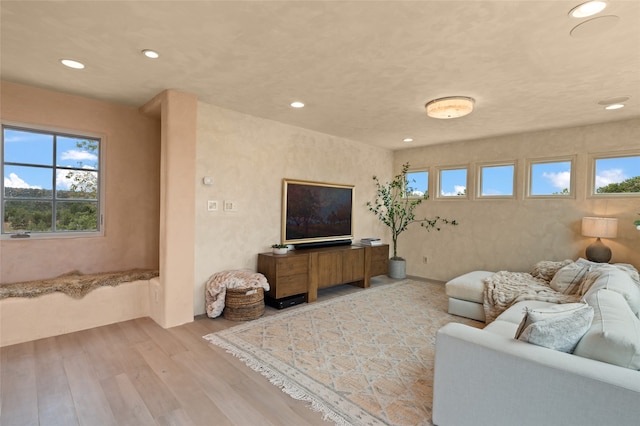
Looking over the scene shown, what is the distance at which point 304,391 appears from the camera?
2234mm

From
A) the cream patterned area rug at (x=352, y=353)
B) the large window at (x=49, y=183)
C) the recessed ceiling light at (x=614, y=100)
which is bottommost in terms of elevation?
the cream patterned area rug at (x=352, y=353)

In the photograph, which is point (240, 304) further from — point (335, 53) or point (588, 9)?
point (588, 9)

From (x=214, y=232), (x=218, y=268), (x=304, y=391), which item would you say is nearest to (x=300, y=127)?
(x=214, y=232)

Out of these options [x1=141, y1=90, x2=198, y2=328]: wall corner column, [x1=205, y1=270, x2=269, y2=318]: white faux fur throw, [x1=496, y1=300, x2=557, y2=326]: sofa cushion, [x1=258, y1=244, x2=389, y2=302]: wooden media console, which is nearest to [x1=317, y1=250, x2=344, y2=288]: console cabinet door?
[x1=258, y1=244, x2=389, y2=302]: wooden media console

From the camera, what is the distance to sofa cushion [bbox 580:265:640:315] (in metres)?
2.45

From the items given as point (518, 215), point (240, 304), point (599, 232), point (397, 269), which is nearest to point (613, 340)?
point (240, 304)

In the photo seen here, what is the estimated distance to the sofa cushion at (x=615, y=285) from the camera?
2.45 meters

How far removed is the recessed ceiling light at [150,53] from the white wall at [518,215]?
16.0 feet

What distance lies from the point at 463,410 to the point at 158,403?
6.29 feet

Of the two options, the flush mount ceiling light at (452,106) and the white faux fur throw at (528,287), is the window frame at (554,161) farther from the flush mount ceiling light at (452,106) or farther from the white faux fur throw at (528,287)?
the flush mount ceiling light at (452,106)

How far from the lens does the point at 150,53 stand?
2.47m

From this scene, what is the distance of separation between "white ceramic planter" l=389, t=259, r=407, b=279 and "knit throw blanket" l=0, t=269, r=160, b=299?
4.01 meters

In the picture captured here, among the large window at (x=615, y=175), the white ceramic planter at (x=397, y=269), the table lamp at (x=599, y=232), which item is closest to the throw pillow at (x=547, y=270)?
the table lamp at (x=599, y=232)

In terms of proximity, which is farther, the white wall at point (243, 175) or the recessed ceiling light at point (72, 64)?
the white wall at point (243, 175)
